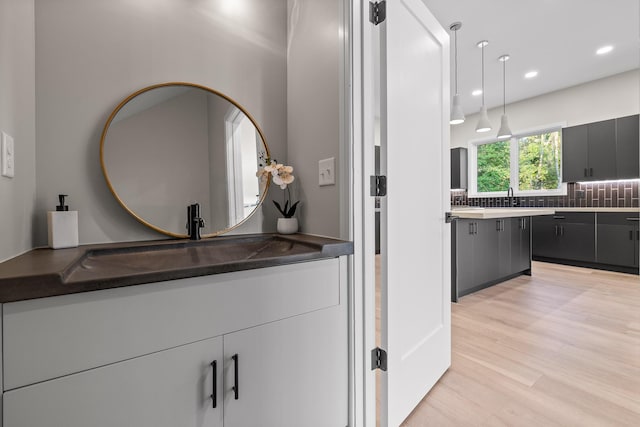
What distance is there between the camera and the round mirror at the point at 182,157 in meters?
1.24

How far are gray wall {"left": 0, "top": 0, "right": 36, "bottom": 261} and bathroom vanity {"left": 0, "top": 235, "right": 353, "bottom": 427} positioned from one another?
0.28 ft

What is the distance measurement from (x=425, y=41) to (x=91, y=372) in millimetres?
1842

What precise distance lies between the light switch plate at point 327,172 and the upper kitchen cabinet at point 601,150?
4.96m

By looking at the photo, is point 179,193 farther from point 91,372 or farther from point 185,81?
point 91,372

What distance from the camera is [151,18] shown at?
1286 millimetres

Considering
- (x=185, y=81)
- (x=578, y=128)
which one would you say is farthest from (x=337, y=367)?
(x=578, y=128)

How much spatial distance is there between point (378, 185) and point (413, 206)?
0.28m

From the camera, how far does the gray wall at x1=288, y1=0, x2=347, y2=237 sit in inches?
48.5

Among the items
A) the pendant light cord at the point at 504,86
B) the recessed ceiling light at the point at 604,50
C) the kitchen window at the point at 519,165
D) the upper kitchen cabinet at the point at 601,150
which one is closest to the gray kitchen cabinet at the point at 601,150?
the upper kitchen cabinet at the point at 601,150

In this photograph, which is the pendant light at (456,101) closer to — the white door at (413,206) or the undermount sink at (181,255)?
the white door at (413,206)

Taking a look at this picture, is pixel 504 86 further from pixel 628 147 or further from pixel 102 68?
pixel 102 68

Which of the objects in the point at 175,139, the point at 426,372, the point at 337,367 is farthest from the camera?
the point at 426,372

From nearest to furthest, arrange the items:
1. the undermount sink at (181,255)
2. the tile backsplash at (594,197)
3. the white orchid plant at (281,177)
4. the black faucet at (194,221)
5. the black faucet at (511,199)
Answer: the undermount sink at (181,255) < the black faucet at (194,221) < the white orchid plant at (281,177) < the tile backsplash at (594,197) < the black faucet at (511,199)

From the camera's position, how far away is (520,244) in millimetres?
3662
